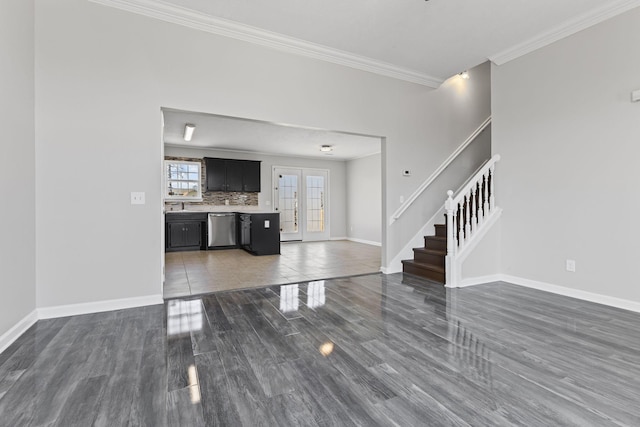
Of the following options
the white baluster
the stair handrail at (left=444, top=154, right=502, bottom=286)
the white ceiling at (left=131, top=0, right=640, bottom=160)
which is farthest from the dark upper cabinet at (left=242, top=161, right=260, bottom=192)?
the white baluster

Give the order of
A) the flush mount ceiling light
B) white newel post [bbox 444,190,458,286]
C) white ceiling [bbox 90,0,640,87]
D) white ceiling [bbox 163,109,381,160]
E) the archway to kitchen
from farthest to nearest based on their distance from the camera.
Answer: the flush mount ceiling light < white ceiling [bbox 163,109,381,160] < the archway to kitchen < white newel post [bbox 444,190,458,286] < white ceiling [bbox 90,0,640,87]

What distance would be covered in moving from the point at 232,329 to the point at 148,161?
6.40ft

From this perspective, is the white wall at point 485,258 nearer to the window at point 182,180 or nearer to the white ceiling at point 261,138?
the white ceiling at point 261,138

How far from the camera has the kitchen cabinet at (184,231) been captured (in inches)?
292

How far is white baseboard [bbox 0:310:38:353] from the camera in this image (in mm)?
2178

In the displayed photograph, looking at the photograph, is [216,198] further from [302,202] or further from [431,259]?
[431,259]

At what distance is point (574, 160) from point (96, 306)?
528cm

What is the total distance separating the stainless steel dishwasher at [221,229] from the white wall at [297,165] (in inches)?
44.9

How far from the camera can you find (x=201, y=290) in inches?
148

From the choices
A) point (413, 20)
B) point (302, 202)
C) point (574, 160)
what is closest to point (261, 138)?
point (302, 202)

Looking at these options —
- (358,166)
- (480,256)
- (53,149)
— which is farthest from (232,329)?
(358,166)

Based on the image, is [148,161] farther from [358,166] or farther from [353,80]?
[358,166]

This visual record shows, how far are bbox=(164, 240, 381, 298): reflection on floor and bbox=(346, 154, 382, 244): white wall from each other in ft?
5.10

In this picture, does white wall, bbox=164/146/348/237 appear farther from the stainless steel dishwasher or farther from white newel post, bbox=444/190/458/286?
white newel post, bbox=444/190/458/286
